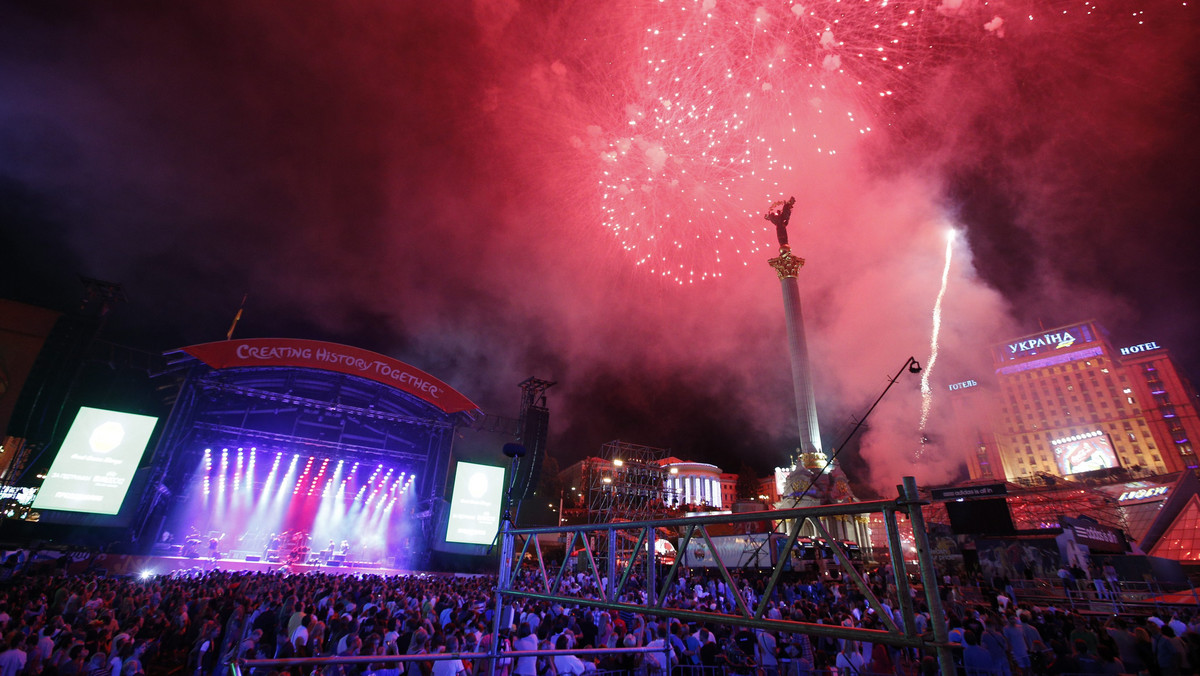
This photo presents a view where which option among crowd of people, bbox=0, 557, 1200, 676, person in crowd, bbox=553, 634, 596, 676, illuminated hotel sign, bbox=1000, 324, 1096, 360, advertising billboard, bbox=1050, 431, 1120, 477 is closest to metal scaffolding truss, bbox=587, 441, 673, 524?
Answer: crowd of people, bbox=0, 557, 1200, 676

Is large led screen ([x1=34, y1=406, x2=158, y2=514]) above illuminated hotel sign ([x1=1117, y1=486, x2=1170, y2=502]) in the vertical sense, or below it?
below

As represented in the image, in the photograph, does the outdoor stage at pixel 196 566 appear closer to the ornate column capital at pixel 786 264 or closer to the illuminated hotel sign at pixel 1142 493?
the ornate column capital at pixel 786 264

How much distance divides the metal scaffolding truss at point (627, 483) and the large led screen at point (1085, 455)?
76.9 metres

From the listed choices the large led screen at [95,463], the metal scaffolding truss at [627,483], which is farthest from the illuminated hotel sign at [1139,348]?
the large led screen at [95,463]

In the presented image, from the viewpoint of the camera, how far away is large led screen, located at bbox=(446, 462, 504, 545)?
27.3 m

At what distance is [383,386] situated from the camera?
26.9 metres

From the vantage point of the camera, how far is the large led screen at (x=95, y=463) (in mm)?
19453

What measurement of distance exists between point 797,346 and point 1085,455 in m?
63.6

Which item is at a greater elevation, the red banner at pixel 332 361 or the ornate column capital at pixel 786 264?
the ornate column capital at pixel 786 264

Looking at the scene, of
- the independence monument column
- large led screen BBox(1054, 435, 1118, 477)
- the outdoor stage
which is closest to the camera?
the outdoor stage

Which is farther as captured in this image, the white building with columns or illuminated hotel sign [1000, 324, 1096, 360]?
the white building with columns

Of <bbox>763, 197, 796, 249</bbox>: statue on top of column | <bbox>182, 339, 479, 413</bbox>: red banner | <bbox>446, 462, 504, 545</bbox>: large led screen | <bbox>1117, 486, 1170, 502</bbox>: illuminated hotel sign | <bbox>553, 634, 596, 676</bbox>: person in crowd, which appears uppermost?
<bbox>763, 197, 796, 249</bbox>: statue on top of column

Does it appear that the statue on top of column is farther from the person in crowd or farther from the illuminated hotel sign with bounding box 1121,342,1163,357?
the illuminated hotel sign with bounding box 1121,342,1163,357

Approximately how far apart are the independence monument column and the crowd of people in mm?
32762
